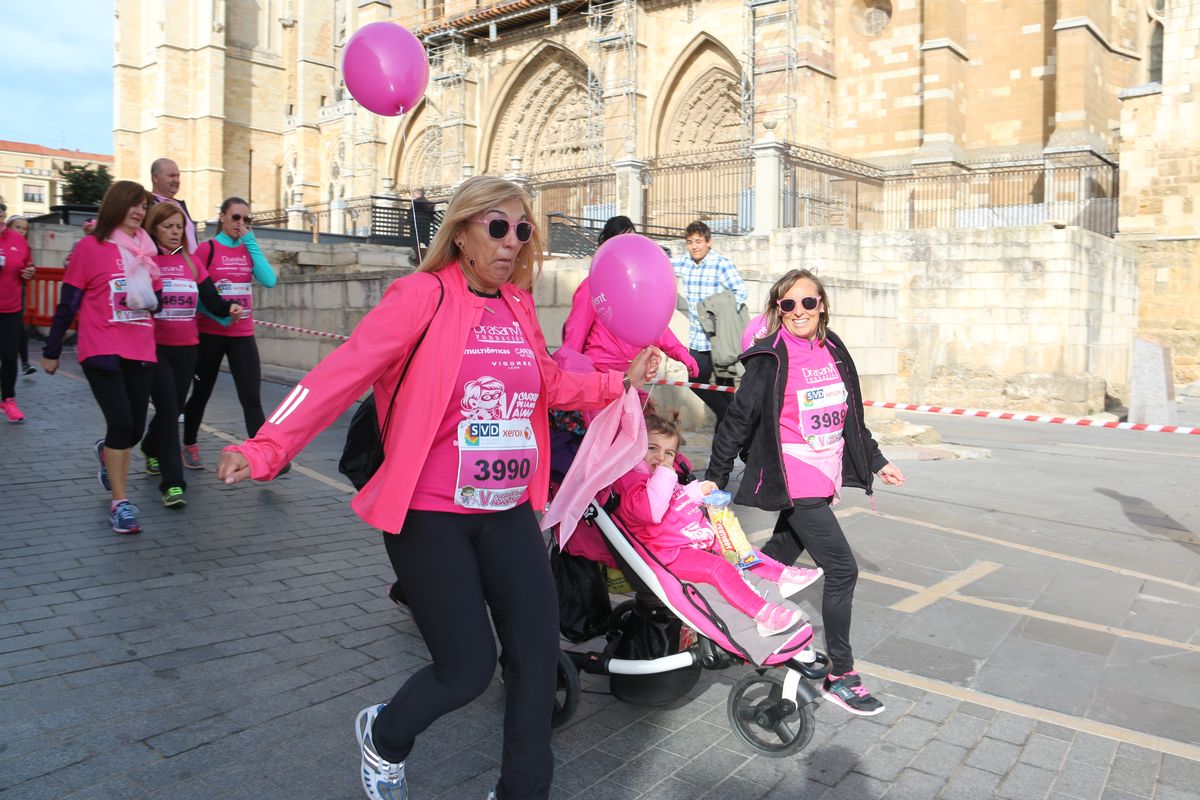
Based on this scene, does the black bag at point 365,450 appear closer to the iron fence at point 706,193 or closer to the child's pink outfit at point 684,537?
the child's pink outfit at point 684,537

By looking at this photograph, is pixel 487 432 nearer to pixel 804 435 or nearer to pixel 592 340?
pixel 804 435

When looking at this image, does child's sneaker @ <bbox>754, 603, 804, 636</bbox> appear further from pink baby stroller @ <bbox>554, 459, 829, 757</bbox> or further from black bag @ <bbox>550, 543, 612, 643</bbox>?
black bag @ <bbox>550, 543, 612, 643</bbox>

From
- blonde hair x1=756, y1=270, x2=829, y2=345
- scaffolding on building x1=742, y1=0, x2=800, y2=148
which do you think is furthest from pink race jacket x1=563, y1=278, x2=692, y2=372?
scaffolding on building x1=742, y1=0, x2=800, y2=148

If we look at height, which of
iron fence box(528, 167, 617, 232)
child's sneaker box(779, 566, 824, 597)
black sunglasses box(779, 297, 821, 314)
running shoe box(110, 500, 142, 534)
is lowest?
running shoe box(110, 500, 142, 534)

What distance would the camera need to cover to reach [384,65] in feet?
21.8

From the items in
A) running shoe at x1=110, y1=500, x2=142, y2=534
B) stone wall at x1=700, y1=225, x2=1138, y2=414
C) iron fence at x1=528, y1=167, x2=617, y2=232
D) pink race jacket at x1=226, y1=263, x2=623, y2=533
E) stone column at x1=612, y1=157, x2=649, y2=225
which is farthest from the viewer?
iron fence at x1=528, y1=167, x2=617, y2=232

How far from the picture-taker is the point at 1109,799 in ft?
9.67

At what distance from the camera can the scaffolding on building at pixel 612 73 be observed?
2838cm

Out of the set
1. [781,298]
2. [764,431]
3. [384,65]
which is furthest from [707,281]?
[764,431]

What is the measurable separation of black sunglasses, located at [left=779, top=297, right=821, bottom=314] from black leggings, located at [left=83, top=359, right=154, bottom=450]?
12.6 ft

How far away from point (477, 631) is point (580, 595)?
3.38 feet

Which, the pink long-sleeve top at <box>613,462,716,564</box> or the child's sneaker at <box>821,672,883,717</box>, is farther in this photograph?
the child's sneaker at <box>821,672,883,717</box>

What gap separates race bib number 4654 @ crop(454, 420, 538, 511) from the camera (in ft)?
8.47

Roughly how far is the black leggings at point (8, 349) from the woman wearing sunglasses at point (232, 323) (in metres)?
3.34
